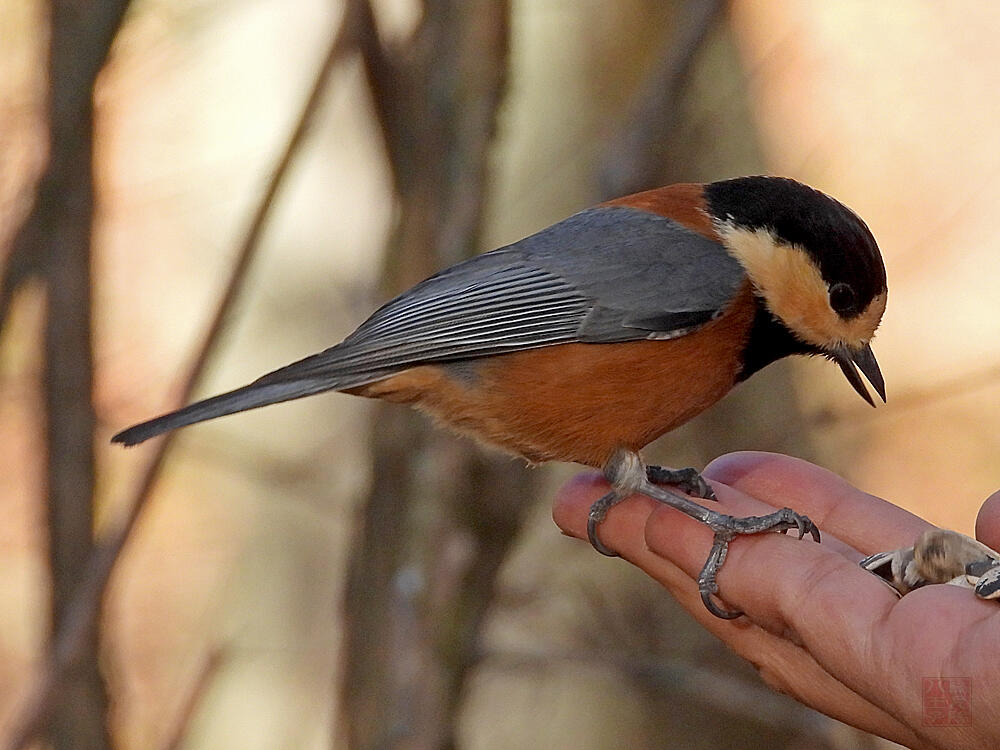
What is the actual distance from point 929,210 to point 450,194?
2.61 metres

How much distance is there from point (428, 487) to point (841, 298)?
3.93 ft

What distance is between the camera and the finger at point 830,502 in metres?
2.69

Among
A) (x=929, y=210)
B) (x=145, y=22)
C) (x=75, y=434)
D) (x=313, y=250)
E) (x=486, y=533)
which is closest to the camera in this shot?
(x=75, y=434)

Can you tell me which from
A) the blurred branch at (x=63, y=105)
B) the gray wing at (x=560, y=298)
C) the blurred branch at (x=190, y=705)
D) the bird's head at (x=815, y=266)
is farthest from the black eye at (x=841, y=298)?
the blurred branch at (x=190, y=705)

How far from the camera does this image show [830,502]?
110 inches

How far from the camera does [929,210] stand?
4.88 metres

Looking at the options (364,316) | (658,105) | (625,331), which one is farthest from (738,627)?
(364,316)

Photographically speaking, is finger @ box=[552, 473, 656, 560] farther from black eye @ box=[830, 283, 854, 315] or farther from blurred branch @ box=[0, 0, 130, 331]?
blurred branch @ box=[0, 0, 130, 331]

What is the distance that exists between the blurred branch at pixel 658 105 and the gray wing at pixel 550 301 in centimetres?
49

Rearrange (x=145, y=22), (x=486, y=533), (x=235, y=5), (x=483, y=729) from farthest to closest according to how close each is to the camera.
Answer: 1. (x=483, y=729)
2. (x=235, y=5)
3. (x=145, y=22)
4. (x=486, y=533)

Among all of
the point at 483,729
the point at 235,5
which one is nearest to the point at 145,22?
the point at 235,5

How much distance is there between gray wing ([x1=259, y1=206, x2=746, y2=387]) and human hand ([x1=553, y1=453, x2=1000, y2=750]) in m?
0.42

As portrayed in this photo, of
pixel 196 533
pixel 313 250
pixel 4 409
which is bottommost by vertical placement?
pixel 196 533

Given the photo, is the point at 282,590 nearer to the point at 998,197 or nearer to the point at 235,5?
the point at 235,5
